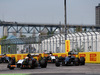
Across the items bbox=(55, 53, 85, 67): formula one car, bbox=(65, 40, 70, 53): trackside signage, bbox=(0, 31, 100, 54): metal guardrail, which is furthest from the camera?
bbox=(65, 40, 70, 53): trackside signage

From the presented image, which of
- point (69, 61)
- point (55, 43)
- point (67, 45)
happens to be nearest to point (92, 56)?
point (67, 45)

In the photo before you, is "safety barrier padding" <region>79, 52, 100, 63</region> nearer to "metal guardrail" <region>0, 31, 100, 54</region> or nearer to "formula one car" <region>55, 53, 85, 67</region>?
"metal guardrail" <region>0, 31, 100, 54</region>

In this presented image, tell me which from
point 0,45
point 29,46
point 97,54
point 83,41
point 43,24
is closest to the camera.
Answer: point 97,54

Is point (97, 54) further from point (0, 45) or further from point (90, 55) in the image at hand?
point (0, 45)

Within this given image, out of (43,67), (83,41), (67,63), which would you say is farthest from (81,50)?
(43,67)

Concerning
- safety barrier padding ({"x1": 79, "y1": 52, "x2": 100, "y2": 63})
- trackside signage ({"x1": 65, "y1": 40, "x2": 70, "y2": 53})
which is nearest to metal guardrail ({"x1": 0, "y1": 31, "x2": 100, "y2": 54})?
trackside signage ({"x1": 65, "y1": 40, "x2": 70, "y2": 53})

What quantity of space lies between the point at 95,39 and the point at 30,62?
10100mm

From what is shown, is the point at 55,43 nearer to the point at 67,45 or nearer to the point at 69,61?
the point at 67,45

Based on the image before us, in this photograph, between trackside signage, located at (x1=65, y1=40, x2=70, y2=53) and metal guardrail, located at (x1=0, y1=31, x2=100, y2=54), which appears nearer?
metal guardrail, located at (x1=0, y1=31, x2=100, y2=54)

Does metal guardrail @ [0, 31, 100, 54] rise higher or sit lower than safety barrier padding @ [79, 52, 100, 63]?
higher

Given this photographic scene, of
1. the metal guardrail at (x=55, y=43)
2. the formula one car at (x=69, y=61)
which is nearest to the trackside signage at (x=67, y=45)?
the metal guardrail at (x=55, y=43)

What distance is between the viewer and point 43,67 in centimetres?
2048

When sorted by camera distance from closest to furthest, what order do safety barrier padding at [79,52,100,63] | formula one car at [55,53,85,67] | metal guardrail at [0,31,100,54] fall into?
1. formula one car at [55,53,85,67]
2. safety barrier padding at [79,52,100,63]
3. metal guardrail at [0,31,100,54]

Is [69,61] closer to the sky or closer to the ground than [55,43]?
closer to the ground
